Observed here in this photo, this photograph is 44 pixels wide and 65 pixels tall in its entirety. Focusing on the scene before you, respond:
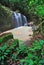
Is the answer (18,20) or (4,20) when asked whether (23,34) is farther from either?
(18,20)

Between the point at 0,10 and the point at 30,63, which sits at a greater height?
the point at 0,10

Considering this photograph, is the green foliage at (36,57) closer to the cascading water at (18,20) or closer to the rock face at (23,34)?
the rock face at (23,34)

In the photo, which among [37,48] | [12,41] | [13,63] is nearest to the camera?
[37,48]

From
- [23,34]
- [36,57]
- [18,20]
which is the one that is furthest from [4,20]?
[36,57]

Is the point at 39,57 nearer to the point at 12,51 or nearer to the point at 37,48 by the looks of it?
the point at 37,48

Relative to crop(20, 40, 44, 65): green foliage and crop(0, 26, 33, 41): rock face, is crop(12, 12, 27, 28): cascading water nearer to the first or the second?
crop(0, 26, 33, 41): rock face

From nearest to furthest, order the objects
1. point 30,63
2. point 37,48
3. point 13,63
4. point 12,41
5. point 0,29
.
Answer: point 30,63 < point 37,48 < point 13,63 < point 12,41 < point 0,29

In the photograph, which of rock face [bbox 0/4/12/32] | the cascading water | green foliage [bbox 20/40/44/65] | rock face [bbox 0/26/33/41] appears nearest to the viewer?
green foliage [bbox 20/40/44/65]

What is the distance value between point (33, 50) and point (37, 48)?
14 cm

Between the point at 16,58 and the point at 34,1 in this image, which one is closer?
the point at 16,58

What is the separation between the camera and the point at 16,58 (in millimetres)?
5016

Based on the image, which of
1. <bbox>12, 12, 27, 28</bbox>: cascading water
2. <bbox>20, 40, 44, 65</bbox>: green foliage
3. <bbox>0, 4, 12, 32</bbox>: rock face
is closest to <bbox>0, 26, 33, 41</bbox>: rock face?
<bbox>0, 4, 12, 32</bbox>: rock face

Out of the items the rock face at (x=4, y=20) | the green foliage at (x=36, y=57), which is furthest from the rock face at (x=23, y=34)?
the green foliage at (x=36, y=57)

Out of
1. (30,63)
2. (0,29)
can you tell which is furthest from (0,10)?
(30,63)
